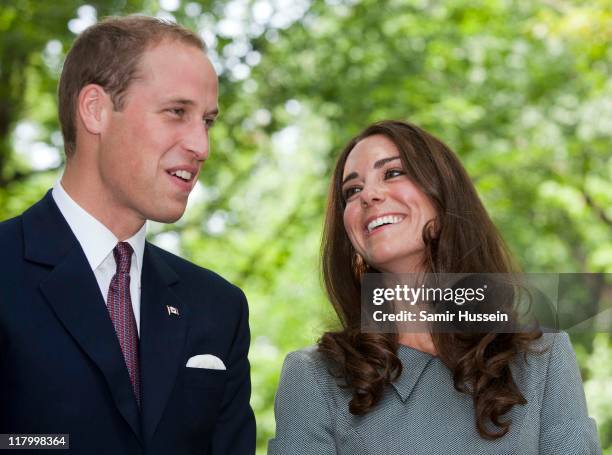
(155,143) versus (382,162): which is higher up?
(382,162)

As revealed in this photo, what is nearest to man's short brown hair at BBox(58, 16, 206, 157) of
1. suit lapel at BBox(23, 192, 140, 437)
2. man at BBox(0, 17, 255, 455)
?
man at BBox(0, 17, 255, 455)

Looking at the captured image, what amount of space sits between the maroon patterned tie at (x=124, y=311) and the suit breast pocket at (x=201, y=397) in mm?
158

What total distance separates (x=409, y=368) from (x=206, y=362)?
686 mm

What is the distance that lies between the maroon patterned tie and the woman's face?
2.64ft

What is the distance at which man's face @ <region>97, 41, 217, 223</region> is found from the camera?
2.32 metres

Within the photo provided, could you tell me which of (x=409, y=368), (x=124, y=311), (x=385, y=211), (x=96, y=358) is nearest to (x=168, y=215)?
(x=124, y=311)

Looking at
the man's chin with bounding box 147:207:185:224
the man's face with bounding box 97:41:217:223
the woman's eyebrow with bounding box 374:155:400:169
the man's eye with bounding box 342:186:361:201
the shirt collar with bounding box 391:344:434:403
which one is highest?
the woman's eyebrow with bounding box 374:155:400:169

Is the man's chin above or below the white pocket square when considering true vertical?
above

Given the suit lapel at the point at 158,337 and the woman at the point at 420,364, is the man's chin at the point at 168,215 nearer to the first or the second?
the suit lapel at the point at 158,337

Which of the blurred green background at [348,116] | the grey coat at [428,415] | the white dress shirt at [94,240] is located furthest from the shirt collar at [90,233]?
the blurred green background at [348,116]

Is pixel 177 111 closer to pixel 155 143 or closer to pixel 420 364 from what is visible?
pixel 155 143

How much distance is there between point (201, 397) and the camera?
94.2 inches

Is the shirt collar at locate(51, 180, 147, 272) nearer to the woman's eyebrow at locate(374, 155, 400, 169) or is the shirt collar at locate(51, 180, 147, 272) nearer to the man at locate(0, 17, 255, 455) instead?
the man at locate(0, 17, 255, 455)

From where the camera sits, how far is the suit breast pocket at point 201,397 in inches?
92.7
